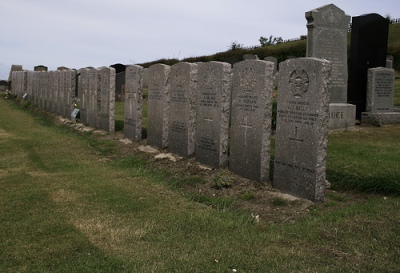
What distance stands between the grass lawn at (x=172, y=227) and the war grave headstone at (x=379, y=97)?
474 centimetres

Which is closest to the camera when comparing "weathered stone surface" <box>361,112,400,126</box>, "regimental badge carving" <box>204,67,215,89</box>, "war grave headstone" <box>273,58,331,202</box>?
"war grave headstone" <box>273,58,331,202</box>

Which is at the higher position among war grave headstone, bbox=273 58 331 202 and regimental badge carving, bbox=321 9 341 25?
regimental badge carving, bbox=321 9 341 25

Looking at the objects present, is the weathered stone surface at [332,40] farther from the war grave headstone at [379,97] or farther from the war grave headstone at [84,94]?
the war grave headstone at [84,94]

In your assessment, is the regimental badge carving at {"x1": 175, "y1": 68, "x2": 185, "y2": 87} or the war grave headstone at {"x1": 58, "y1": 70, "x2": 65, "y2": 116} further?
the war grave headstone at {"x1": 58, "y1": 70, "x2": 65, "y2": 116}

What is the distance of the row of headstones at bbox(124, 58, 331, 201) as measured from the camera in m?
5.66

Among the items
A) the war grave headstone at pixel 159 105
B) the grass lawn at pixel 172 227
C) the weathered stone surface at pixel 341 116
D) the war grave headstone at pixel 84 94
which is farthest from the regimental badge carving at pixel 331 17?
the war grave headstone at pixel 84 94

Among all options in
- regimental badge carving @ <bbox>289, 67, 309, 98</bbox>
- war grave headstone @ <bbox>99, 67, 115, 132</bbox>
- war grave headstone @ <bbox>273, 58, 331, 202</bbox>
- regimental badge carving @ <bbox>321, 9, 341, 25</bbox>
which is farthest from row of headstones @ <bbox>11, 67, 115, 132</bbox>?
regimental badge carving @ <bbox>289, 67, 309, 98</bbox>

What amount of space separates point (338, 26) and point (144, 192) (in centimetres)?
775

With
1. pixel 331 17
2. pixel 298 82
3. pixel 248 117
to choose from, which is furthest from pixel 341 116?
pixel 298 82

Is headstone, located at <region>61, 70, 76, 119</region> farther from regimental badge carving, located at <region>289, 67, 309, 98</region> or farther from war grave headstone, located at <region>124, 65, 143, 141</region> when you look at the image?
regimental badge carving, located at <region>289, 67, 309, 98</region>

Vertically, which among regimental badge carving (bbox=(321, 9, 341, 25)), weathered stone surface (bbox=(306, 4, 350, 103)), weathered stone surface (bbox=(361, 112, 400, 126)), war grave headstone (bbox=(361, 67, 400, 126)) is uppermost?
regimental badge carving (bbox=(321, 9, 341, 25))

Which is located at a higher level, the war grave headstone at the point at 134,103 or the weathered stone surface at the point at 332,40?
the weathered stone surface at the point at 332,40

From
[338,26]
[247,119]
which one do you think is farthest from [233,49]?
[247,119]

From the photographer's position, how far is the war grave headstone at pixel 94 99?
1295cm
